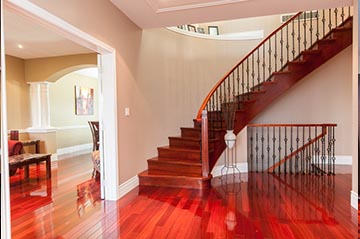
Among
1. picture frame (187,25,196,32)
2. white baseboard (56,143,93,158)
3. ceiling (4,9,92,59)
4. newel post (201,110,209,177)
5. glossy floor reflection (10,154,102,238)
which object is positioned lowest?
glossy floor reflection (10,154,102,238)

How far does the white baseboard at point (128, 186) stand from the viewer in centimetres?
349

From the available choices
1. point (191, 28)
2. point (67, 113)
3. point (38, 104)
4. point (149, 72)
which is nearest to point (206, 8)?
point (149, 72)

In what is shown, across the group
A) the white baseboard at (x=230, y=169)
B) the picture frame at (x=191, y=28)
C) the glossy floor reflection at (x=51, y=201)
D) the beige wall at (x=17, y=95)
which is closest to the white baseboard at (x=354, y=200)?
the white baseboard at (x=230, y=169)

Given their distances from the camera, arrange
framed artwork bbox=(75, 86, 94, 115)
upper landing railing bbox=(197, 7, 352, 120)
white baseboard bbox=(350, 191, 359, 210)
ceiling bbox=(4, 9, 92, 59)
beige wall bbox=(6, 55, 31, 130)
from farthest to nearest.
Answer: framed artwork bbox=(75, 86, 94, 115) → beige wall bbox=(6, 55, 31, 130) → upper landing railing bbox=(197, 7, 352, 120) → ceiling bbox=(4, 9, 92, 59) → white baseboard bbox=(350, 191, 359, 210)

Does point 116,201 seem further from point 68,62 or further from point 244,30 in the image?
point 244,30

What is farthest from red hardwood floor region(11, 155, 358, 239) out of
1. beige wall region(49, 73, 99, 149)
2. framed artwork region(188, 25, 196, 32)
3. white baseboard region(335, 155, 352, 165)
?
framed artwork region(188, 25, 196, 32)

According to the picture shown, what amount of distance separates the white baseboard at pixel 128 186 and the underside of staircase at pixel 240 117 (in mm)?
104

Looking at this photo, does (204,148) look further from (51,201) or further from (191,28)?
(191,28)

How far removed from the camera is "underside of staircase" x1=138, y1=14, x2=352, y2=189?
13.4 feet

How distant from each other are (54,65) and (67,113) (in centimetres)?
198

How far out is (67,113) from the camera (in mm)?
7566

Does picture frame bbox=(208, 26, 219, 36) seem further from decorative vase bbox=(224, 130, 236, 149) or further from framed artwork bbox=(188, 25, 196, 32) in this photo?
decorative vase bbox=(224, 130, 236, 149)

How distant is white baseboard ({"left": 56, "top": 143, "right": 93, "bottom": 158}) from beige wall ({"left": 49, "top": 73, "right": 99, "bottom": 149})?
11 cm

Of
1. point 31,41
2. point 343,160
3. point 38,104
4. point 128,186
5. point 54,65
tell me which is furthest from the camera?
point 38,104
